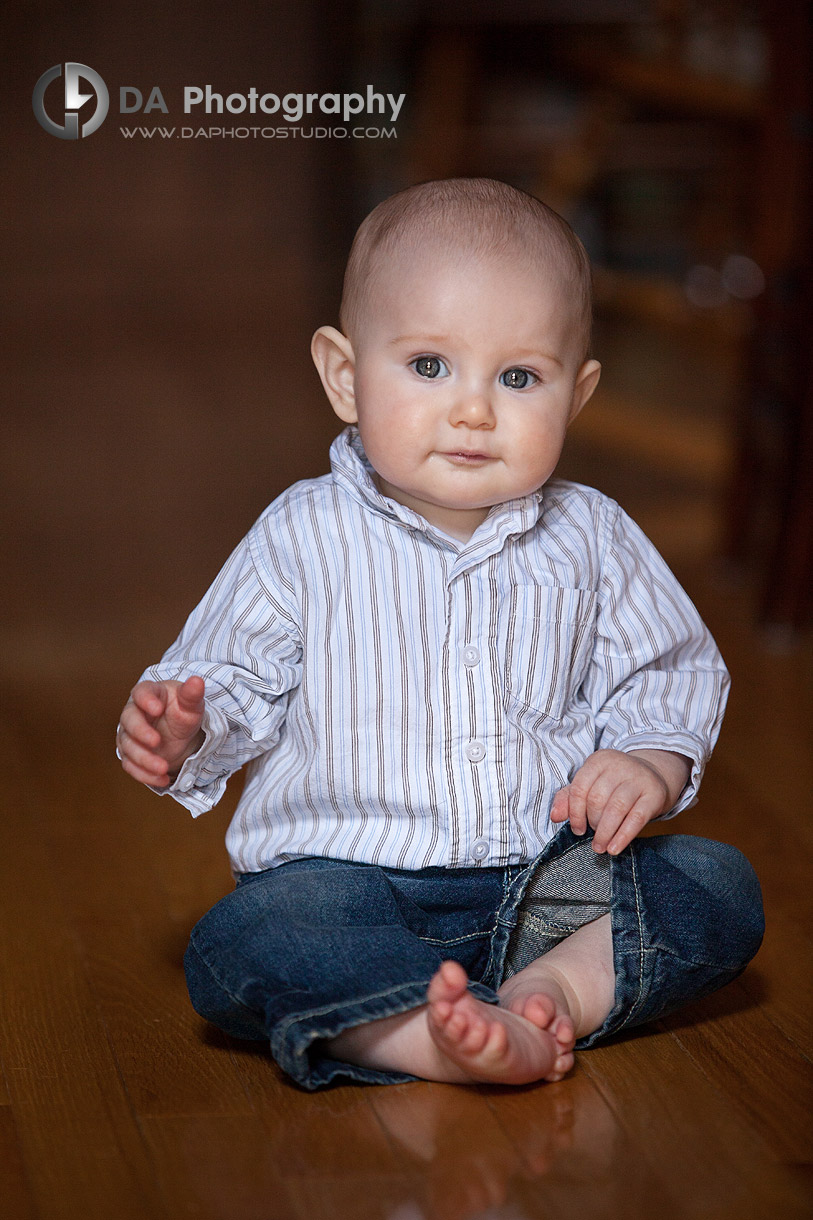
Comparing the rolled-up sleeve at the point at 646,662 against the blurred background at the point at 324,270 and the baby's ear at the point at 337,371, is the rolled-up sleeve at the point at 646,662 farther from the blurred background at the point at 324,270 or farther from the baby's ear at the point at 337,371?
the blurred background at the point at 324,270

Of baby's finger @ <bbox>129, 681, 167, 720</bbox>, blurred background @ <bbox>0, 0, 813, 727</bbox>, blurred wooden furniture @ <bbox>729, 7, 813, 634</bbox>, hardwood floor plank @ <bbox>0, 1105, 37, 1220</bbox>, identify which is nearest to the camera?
hardwood floor plank @ <bbox>0, 1105, 37, 1220</bbox>

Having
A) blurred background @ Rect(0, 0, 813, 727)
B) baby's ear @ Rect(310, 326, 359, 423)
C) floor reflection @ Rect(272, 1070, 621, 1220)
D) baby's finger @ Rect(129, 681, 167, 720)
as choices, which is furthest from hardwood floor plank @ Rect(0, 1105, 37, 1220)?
blurred background @ Rect(0, 0, 813, 727)

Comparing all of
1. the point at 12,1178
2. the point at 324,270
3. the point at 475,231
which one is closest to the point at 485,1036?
the point at 12,1178

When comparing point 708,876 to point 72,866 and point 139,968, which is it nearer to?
point 139,968

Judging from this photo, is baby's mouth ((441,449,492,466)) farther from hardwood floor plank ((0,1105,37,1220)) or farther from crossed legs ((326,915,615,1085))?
hardwood floor plank ((0,1105,37,1220))

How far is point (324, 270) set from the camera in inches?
183

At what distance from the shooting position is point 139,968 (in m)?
1.02

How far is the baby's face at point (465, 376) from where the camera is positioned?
2.85 feet

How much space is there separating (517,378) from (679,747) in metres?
0.25

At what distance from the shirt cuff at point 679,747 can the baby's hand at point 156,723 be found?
283 millimetres

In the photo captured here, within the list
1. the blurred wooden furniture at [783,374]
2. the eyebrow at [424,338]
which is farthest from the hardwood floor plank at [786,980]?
the blurred wooden furniture at [783,374]

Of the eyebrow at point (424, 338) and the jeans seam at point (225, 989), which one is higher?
the eyebrow at point (424, 338)

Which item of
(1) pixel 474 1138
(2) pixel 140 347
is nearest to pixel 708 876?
(1) pixel 474 1138

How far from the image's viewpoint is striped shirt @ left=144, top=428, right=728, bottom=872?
90 centimetres
